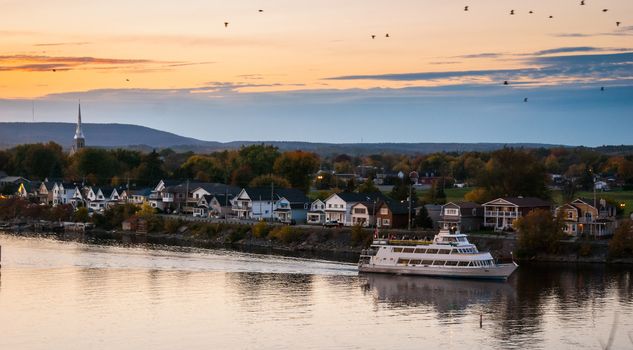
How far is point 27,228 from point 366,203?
33.3 m

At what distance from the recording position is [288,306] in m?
45.0

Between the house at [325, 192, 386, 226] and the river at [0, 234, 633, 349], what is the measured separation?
1850cm

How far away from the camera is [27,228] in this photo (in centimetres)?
9338

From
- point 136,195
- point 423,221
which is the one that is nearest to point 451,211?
point 423,221

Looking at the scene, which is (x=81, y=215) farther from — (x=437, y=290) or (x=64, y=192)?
(x=437, y=290)

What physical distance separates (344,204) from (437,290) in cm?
3027

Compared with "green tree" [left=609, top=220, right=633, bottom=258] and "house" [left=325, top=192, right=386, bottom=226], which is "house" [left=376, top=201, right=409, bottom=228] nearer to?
"house" [left=325, top=192, right=386, bottom=226]

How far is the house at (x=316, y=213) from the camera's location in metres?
84.4

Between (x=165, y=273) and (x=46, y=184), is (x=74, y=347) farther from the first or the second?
(x=46, y=184)

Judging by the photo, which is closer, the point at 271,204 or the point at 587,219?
the point at 587,219

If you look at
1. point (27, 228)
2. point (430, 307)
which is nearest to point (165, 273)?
point (430, 307)

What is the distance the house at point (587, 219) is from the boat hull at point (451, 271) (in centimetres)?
1473

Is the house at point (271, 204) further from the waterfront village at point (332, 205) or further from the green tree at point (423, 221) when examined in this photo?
the green tree at point (423, 221)

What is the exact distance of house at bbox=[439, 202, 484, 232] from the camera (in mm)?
74000
